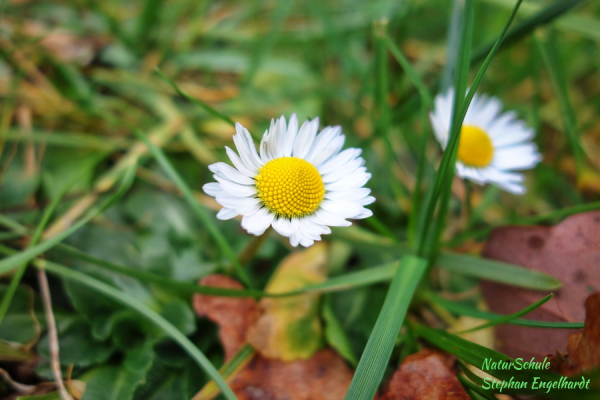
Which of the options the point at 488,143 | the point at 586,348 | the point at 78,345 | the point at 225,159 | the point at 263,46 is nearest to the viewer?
the point at 586,348

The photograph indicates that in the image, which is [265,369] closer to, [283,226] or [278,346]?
[278,346]

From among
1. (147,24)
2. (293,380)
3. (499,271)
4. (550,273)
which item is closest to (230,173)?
(293,380)

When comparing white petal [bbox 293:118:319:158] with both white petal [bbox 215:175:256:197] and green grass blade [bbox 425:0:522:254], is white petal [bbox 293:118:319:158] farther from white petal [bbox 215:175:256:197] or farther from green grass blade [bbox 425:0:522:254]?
green grass blade [bbox 425:0:522:254]

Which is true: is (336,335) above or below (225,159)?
below

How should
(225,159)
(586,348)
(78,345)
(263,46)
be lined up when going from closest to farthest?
(586,348) < (78,345) < (225,159) < (263,46)

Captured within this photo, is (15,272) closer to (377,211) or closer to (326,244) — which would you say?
(326,244)

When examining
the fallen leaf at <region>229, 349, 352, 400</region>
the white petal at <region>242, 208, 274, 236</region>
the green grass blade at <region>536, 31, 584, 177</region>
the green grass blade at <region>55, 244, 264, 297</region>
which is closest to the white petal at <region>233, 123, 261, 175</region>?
the white petal at <region>242, 208, 274, 236</region>
